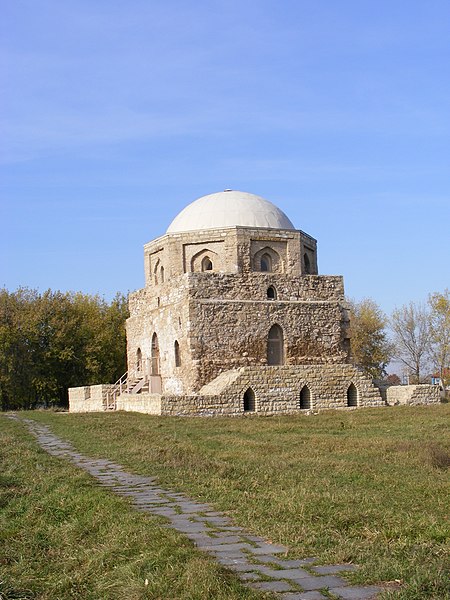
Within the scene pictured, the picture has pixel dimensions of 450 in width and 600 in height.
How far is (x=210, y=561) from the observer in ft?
17.8

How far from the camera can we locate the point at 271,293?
2945 centimetres

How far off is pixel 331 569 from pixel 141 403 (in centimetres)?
2220

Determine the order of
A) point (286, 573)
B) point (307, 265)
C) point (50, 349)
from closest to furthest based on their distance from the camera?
point (286, 573), point (307, 265), point (50, 349)

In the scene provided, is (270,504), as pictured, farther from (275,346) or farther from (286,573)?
(275,346)

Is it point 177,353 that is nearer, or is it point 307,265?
point 177,353

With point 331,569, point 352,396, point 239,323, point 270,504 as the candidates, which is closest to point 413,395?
point 352,396

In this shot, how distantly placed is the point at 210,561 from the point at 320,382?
21372 millimetres

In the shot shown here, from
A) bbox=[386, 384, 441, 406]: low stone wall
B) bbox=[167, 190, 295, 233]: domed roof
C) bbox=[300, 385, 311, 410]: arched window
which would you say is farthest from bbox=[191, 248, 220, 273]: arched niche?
bbox=[386, 384, 441, 406]: low stone wall

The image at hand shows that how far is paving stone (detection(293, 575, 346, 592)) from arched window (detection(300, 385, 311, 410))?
69.9ft

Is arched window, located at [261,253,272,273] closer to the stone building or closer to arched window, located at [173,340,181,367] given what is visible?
the stone building

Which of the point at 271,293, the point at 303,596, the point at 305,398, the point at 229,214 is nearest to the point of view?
the point at 303,596

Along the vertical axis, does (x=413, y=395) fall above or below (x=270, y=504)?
above

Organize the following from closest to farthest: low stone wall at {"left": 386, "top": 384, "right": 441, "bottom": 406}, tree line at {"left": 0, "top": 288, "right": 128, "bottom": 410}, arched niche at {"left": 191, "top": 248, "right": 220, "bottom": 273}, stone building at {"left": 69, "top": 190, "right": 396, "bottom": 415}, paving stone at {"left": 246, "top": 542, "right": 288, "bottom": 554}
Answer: paving stone at {"left": 246, "top": 542, "right": 288, "bottom": 554} → stone building at {"left": 69, "top": 190, "right": 396, "bottom": 415} → low stone wall at {"left": 386, "top": 384, "right": 441, "bottom": 406} → arched niche at {"left": 191, "top": 248, "right": 220, "bottom": 273} → tree line at {"left": 0, "top": 288, "right": 128, "bottom": 410}

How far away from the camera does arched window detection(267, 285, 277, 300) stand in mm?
29325
